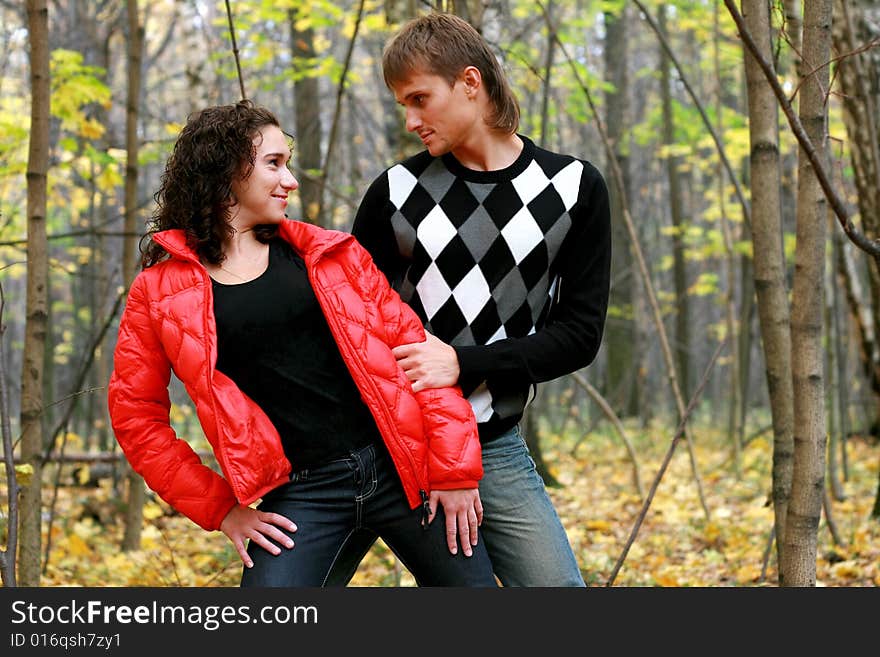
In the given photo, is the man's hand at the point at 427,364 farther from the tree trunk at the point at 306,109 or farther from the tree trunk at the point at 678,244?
the tree trunk at the point at 678,244

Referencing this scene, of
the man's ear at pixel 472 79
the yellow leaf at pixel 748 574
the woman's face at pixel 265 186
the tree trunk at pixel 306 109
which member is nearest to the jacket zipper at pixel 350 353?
the woman's face at pixel 265 186

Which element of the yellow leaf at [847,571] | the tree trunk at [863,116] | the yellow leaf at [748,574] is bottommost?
the yellow leaf at [748,574]

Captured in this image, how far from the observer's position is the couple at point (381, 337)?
2.06 meters

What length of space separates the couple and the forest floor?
1.42 meters

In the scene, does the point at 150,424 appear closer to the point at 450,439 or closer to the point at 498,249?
the point at 450,439

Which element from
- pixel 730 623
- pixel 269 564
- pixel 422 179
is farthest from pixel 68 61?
pixel 730 623

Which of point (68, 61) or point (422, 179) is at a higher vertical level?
point (68, 61)

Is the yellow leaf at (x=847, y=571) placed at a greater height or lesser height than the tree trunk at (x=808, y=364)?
lesser

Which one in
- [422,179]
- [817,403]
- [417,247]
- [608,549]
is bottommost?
[608,549]

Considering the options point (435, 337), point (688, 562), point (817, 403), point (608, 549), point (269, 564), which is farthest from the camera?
point (608, 549)

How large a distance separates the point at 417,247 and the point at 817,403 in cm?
133

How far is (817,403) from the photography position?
109 inches

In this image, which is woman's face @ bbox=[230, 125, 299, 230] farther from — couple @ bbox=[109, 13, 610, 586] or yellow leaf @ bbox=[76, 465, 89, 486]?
yellow leaf @ bbox=[76, 465, 89, 486]

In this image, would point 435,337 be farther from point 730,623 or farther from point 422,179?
point 730,623
